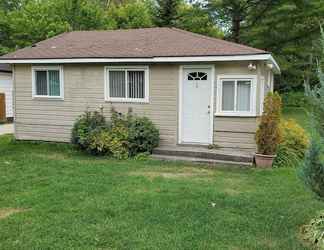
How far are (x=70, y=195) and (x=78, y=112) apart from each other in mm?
5043

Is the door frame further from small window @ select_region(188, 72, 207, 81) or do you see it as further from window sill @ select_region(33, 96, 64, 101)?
window sill @ select_region(33, 96, 64, 101)

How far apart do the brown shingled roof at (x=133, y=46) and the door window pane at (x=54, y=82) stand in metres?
0.56

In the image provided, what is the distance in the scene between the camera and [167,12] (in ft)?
72.8

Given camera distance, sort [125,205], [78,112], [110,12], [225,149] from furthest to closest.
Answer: [110,12], [78,112], [225,149], [125,205]

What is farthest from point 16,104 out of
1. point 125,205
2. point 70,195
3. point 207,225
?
point 207,225

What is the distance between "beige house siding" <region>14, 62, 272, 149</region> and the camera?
8.94 m

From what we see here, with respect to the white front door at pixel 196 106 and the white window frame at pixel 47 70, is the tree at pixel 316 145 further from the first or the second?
the white window frame at pixel 47 70

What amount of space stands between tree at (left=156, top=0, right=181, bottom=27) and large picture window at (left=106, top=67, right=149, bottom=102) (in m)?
13.4

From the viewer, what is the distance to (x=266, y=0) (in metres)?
21.1

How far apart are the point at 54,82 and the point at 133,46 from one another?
2.65 m

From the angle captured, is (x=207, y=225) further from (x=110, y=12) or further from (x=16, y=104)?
(x=110, y=12)

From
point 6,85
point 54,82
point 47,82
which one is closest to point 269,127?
point 54,82

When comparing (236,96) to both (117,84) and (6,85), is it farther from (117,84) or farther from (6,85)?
(6,85)

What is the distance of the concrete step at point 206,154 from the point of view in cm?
828
